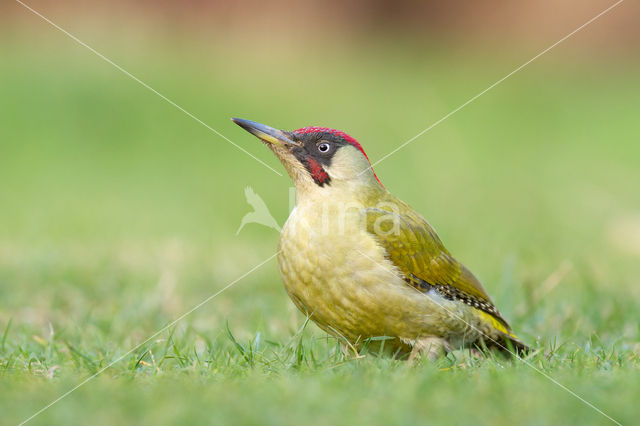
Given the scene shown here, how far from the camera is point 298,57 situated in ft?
51.4

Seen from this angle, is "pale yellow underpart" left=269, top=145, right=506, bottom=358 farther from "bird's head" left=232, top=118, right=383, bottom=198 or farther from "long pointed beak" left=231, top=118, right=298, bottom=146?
"long pointed beak" left=231, top=118, right=298, bottom=146

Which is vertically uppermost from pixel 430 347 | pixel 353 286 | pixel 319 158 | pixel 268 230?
pixel 319 158

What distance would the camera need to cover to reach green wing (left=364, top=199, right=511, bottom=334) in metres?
3.61

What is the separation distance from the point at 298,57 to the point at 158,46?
272 centimetres

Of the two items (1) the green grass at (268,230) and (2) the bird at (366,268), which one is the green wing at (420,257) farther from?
(1) the green grass at (268,230)

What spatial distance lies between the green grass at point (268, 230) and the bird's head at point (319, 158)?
0.74m

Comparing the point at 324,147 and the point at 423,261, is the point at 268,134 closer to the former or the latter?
the point at 324,147

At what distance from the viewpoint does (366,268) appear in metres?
3.43

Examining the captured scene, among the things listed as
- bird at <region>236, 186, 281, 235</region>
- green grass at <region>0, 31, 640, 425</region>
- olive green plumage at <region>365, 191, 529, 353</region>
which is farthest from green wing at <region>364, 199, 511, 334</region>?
bird at <region>236, 186, 281, 235</region>

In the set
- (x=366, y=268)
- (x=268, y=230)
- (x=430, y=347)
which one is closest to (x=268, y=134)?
(x=366, y=268)

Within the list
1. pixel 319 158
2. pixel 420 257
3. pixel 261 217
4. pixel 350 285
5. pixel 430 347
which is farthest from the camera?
pixel 261 217

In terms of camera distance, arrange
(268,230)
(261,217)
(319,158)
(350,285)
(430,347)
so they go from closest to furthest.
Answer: (350,285), (430,347), (319,158), (261,217), (268,230)

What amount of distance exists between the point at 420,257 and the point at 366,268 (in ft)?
1.25

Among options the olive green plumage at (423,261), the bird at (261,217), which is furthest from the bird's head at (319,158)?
the bird at (261,217)
